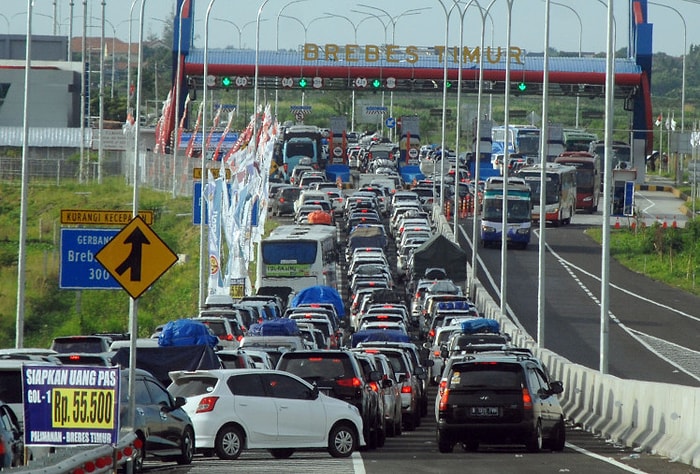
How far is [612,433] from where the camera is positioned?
2630 cm

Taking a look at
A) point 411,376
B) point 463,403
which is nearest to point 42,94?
point 411,376

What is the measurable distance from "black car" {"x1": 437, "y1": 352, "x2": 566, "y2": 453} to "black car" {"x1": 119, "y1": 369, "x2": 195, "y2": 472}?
12.7 ft

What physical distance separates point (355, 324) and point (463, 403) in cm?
2955

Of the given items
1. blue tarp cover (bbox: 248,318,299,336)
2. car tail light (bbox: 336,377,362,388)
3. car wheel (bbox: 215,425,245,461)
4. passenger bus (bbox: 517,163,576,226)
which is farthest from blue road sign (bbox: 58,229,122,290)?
passenger bus (bbox: 517,163,576,226)

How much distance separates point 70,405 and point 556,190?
222 ft

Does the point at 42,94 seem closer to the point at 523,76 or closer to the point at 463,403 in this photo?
the point at 523,76

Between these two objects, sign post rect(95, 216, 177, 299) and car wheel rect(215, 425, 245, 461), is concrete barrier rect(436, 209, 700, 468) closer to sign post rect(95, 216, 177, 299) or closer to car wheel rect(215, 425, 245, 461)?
car wheel rect(215, 425, 245, 461)

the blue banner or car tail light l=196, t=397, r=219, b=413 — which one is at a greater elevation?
the blue banner

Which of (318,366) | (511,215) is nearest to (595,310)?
(511,215)

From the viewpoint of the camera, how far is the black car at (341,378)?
23.7 m

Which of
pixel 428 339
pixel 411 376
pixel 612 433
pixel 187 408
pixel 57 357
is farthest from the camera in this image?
pixel 428 339

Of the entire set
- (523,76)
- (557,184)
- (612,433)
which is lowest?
(612,433)

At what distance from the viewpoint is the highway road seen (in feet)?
149

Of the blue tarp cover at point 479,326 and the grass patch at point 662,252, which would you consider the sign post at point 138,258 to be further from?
the grass patch at point 662,252
